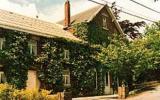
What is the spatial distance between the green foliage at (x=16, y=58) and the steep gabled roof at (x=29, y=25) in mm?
809

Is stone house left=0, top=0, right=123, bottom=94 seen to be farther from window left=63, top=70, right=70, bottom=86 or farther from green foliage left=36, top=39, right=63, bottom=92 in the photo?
green foliage left=36, top=39, right=63, bottom=92

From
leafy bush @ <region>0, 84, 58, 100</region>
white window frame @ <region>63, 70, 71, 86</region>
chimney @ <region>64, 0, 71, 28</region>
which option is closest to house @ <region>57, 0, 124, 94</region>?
chimney @ <region>64, 0, 71, 28</region>

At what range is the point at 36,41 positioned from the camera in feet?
104

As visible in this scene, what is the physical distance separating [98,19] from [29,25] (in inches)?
399

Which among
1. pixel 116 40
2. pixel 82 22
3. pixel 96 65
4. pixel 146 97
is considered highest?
pixel 82 22

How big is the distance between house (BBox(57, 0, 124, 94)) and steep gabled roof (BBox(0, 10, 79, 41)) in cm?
183

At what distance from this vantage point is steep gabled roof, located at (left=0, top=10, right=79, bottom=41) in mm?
30136

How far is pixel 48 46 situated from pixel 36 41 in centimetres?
132

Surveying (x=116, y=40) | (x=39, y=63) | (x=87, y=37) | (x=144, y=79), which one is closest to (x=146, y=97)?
(x=116, y=40)

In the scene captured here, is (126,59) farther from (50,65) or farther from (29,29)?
(29,29)

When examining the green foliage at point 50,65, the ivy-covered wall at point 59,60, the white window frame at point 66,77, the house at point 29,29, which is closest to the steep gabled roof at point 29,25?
the house at point 29,29

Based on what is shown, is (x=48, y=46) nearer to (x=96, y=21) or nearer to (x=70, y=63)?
(x=70, y=63)

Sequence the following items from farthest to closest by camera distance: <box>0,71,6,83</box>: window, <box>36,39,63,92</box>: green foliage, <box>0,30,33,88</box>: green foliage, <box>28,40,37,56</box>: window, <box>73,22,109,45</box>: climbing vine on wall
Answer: <box>73,22,109,45</box>: climbing vine on wall < <box>36,39,63,92</box>: green foliage < <box>28,40,37,56</box>: window < <box>0,30,33,88</box>: green foliage < <box>0,71,6,83</box>: window

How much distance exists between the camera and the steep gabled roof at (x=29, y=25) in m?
30.1
